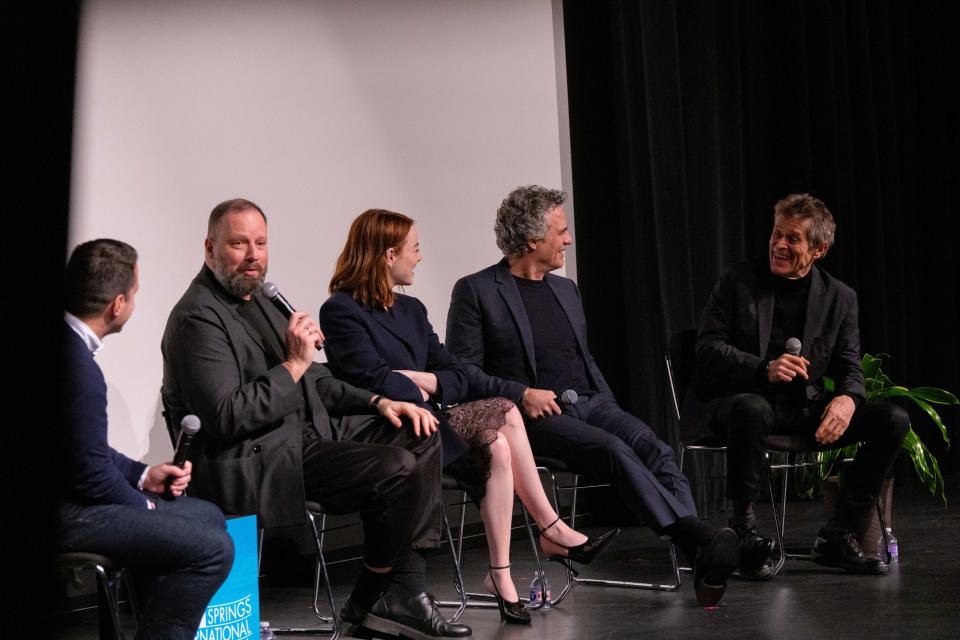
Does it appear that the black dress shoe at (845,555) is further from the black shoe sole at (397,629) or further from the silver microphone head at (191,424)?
the silver microphone head at (191,424)

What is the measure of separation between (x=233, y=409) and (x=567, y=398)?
1241mm

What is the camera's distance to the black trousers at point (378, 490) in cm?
317

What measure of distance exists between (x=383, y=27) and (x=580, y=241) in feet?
4.49

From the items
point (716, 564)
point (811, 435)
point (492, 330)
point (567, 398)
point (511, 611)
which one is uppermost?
point (492, 330)

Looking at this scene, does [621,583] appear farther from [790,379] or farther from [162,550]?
[162,550]

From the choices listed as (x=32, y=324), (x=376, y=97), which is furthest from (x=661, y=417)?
(x=32, y=324)

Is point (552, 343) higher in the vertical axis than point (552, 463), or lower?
higher

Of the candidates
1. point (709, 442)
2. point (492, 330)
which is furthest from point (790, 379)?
point (492, 330)

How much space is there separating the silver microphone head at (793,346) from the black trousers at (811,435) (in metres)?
0.19

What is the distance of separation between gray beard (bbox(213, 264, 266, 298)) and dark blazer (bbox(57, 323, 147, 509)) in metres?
0.77

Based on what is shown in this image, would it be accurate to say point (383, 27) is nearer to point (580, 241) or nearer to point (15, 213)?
point (580, 241)

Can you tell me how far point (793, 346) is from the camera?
411 centimetres

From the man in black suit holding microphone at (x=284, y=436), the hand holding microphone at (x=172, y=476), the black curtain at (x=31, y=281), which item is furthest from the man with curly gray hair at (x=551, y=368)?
the black curtain at (x=31, y=281)

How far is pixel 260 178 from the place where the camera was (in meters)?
4.41
